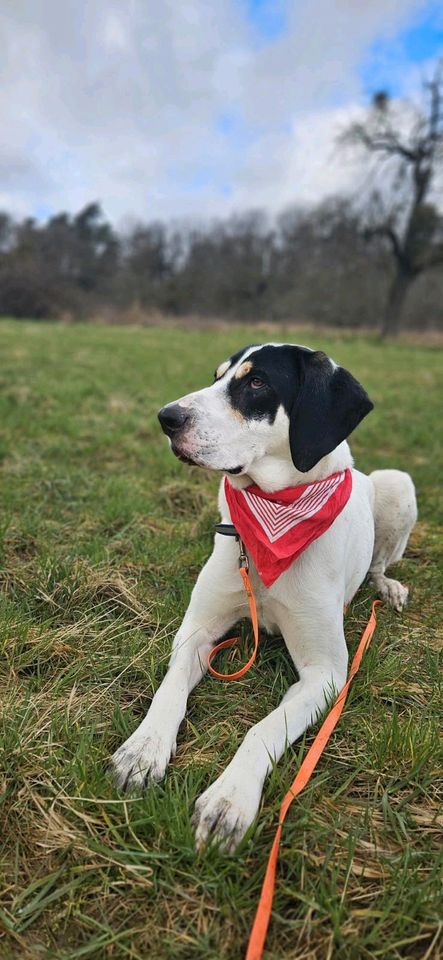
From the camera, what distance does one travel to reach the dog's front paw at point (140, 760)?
1.82 meters

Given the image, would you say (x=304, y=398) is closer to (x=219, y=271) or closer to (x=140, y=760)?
(x=140, y=760)

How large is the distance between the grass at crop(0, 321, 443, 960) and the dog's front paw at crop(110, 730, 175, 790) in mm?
45

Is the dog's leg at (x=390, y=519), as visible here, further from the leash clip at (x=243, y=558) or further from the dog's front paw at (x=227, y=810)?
the dog's front paw at (x=227, y=810)

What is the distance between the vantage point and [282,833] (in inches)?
66.9

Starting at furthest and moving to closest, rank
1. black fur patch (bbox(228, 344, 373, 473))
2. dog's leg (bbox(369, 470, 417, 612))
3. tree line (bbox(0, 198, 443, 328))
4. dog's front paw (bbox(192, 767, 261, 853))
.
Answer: tree line (bbox(0, 198, 443, 328)) → dog's leg (bbox(369, 470, 417, 612)) → black fur patch (bbox(228, 344, 373, 473)) → dog's front paw (bbox(192, 767, 261, 853))

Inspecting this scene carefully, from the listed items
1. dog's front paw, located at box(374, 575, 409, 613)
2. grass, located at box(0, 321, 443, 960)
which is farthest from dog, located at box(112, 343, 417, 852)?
dog's front paw, located at box(374, 575, 409, 613)

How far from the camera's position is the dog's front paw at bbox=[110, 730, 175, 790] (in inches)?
71.6

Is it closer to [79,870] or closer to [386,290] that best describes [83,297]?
[386,290]

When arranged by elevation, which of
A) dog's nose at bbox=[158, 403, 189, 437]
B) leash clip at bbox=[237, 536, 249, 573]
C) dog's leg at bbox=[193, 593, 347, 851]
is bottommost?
dog's leg at bbox=[193, 593, 347, 851]

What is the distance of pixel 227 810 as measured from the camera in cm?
168

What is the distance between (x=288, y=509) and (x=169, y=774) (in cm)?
104

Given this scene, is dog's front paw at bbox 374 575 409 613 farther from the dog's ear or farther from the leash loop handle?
the dog's ear

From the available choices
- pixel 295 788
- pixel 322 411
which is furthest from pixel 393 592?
pixel 295 788

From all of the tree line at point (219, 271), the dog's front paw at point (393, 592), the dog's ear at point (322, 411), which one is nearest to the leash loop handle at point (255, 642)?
the dog's ear at point (322, 411)
